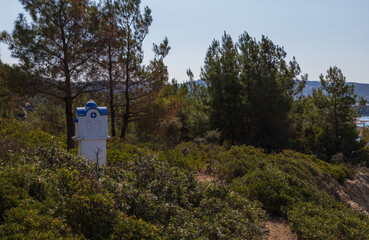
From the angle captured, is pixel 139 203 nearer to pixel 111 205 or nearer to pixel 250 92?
pixel 111 205

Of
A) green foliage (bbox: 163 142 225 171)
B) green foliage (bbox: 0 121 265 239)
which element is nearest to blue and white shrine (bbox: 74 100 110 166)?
green foliage (bbox: 0 121 265 239)

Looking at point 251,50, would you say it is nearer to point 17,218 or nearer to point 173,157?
point 173,157

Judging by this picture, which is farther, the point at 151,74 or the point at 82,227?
the point at 151,74

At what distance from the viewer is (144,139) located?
18.0m

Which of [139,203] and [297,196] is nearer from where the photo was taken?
[139,203]

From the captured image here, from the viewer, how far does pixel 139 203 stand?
4.02 metres

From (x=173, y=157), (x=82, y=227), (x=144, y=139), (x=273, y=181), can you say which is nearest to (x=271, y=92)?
(x=144, y=139)

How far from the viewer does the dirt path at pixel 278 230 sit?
5.00 meters

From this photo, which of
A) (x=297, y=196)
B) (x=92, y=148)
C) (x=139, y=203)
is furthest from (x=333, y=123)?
(x=139, y=203)

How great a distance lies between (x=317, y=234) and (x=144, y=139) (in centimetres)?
1436

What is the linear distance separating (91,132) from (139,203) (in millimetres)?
2900

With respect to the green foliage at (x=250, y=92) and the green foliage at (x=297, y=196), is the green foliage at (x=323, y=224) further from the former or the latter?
the green foliage at (x=250, y=92)

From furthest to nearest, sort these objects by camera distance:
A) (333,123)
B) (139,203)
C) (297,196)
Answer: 1. (333,123)
2. (297,196)
3. (139,203)

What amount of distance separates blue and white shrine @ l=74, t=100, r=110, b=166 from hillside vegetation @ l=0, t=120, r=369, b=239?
1.80 ft
